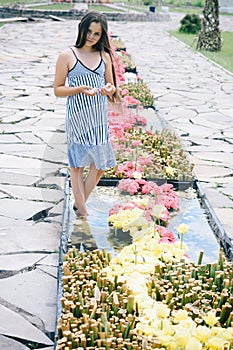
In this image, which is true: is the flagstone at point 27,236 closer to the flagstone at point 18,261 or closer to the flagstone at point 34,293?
the flagstone at point 18,261

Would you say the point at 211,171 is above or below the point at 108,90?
below

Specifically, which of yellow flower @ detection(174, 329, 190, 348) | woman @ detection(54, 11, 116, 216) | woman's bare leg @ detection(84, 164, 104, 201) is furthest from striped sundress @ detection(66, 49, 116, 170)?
yellow flower @ detection(174, 329, 190, 348)

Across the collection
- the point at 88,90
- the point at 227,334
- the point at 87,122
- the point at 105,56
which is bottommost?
the point at 227,334

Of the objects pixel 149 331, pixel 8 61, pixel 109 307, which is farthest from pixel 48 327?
pixel 8 61

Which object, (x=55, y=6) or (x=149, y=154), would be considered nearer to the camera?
(x=149, y=154)

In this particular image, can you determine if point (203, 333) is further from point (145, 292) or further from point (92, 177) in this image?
point (92, 177)

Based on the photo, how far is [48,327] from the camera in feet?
12.1

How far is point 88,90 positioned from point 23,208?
53.7 inches

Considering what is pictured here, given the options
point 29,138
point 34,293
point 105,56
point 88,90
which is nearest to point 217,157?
point 29,138

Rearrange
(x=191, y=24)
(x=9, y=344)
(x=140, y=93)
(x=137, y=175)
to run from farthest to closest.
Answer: (x=191, y=24) < (x=140, y=93) < (x=137, y=175) < (x=9, y=344)

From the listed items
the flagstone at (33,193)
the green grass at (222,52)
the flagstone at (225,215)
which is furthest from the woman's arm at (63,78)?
the green grass at (222,52)

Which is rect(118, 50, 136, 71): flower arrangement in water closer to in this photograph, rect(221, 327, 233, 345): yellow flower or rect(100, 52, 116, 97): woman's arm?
rect(100, 52, 116, 97): woman's arm

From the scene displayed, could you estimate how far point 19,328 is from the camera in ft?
12.1

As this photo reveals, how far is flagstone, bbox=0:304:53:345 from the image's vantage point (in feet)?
11.7
